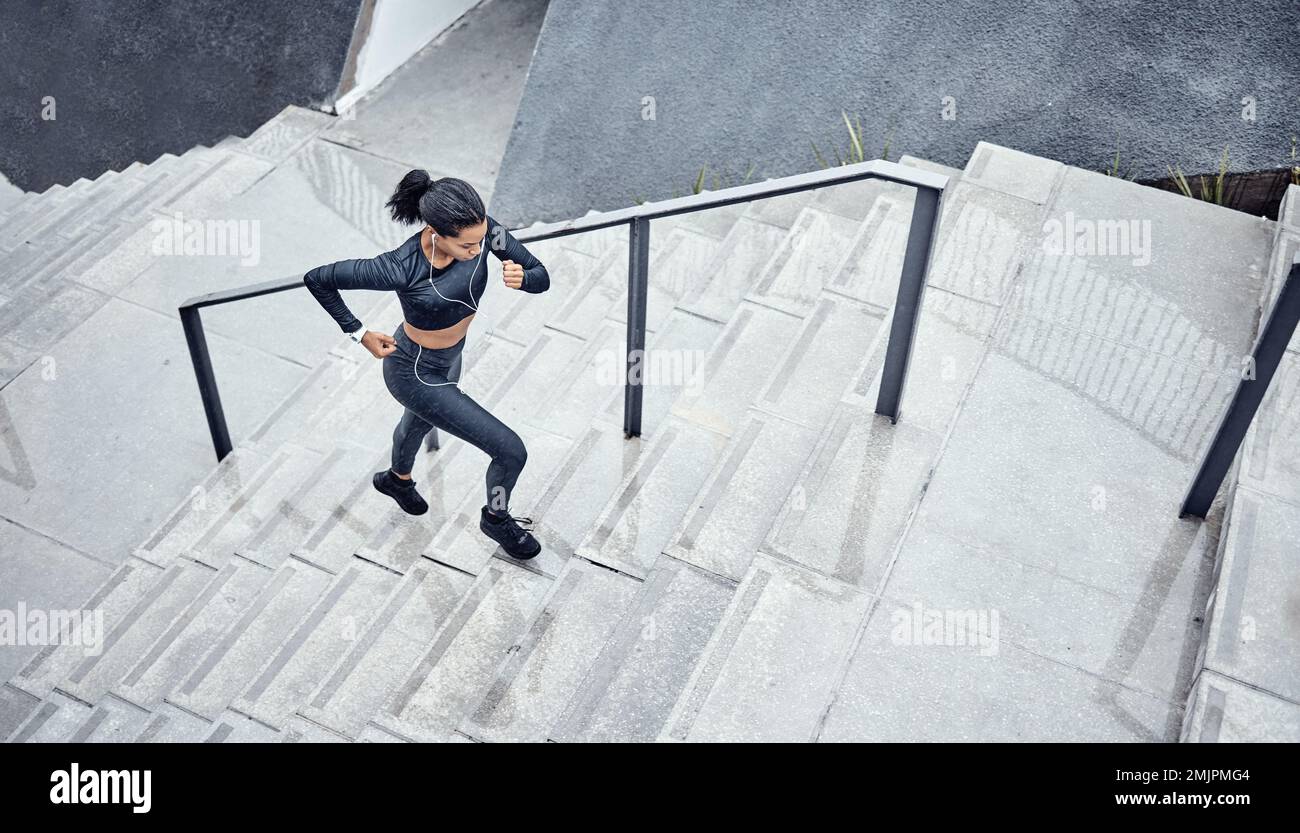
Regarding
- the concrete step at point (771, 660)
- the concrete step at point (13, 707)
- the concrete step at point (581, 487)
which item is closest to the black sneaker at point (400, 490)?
the concrete step at point (581, 487)

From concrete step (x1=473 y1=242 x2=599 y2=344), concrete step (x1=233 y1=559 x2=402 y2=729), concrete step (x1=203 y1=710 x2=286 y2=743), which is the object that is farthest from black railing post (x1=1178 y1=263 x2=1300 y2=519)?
concrete step (x1=473 y1=242 x2=599 y2=344)

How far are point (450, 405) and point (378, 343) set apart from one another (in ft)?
1.01

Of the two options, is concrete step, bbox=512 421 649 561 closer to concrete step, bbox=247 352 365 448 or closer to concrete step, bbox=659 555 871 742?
concrete step, bbox=659 555 871 742

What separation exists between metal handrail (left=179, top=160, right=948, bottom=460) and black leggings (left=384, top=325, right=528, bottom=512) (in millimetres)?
461

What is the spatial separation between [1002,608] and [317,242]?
4.70 m

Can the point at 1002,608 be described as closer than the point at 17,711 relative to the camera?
Yes

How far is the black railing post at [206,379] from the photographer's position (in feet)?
15.1

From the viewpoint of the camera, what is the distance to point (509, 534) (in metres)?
4.03

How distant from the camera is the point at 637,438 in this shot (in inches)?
175

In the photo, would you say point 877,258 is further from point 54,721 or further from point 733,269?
point 54,721

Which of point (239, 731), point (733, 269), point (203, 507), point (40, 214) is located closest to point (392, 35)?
point (40, 214)

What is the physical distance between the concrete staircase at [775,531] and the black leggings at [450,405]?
304 millimetres
